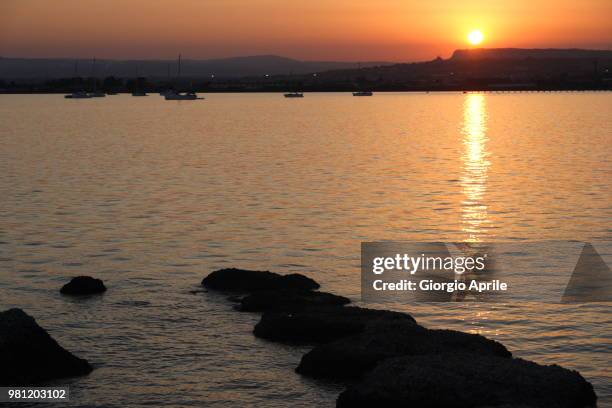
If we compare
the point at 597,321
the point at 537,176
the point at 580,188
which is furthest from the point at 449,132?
the point at 597,321

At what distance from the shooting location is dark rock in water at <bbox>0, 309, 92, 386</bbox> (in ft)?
64.8

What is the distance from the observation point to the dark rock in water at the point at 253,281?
28.3m

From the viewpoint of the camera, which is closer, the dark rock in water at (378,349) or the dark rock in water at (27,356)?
the dark rock in water at (27,356)

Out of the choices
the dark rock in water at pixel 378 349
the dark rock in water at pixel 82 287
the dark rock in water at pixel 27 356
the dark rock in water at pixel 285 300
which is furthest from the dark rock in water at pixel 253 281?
the dark rock in water at pixel 27 356

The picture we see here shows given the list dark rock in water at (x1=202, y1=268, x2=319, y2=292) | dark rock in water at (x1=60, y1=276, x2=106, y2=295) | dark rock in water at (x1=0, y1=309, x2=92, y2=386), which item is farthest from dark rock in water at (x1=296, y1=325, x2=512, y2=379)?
dark rock in water at (x1=60, y1=276, x2=106, y2=295)

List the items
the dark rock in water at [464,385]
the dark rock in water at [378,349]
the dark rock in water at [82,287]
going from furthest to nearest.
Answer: the dark rock in water at [82,287] → the dark rock in water at [378,349] → the dark rock in water at [464,385]

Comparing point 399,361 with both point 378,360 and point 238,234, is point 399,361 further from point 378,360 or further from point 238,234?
point 238,234

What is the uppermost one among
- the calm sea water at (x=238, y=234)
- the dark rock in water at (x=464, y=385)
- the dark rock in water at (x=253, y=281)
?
the dark rock in water at (x=464, y=385)

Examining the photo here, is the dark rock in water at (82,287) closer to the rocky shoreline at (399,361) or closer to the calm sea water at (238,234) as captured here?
the calm sea water at (238,234)

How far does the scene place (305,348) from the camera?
2272cm

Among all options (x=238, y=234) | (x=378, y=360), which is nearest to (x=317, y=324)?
(x=378, y=360)

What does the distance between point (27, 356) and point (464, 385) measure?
8.53 m

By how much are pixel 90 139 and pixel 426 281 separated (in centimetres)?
9365

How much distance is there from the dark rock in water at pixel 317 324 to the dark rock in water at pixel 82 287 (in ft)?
22.0
